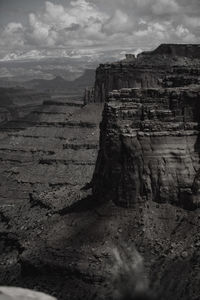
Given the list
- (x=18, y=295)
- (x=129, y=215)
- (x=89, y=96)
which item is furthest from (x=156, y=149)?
(x=89, y=96)

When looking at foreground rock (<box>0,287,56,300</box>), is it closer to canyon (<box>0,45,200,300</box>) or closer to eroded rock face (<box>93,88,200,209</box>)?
canyon (<box>0,45,200,300</box>)

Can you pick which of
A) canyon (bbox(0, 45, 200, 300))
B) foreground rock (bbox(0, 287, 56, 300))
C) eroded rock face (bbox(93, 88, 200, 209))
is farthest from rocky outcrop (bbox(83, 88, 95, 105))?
foreground rock (bbox(0, 287, 56, 300))

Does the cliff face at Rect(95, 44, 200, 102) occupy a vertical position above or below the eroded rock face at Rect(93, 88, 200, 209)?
above

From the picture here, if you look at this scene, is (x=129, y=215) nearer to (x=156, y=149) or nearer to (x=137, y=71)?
(x=156, y=149)

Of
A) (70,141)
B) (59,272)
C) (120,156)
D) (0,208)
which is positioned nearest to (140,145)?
(120,156)

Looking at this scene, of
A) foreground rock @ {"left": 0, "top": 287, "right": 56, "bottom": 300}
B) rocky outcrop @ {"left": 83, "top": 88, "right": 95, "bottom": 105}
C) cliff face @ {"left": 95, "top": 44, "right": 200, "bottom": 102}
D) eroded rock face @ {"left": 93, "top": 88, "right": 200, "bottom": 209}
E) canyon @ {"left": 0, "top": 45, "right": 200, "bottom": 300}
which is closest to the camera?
foreground rock @ {"left": 0, "top": 287, "right": 56, "bottom": 300}

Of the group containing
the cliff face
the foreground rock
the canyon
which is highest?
the cliff face

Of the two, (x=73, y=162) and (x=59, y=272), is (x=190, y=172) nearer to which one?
(x=59, y=272)

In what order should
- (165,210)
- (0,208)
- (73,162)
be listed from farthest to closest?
(73,162), (0,208), (165,210)

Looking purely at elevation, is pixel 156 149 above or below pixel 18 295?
below
